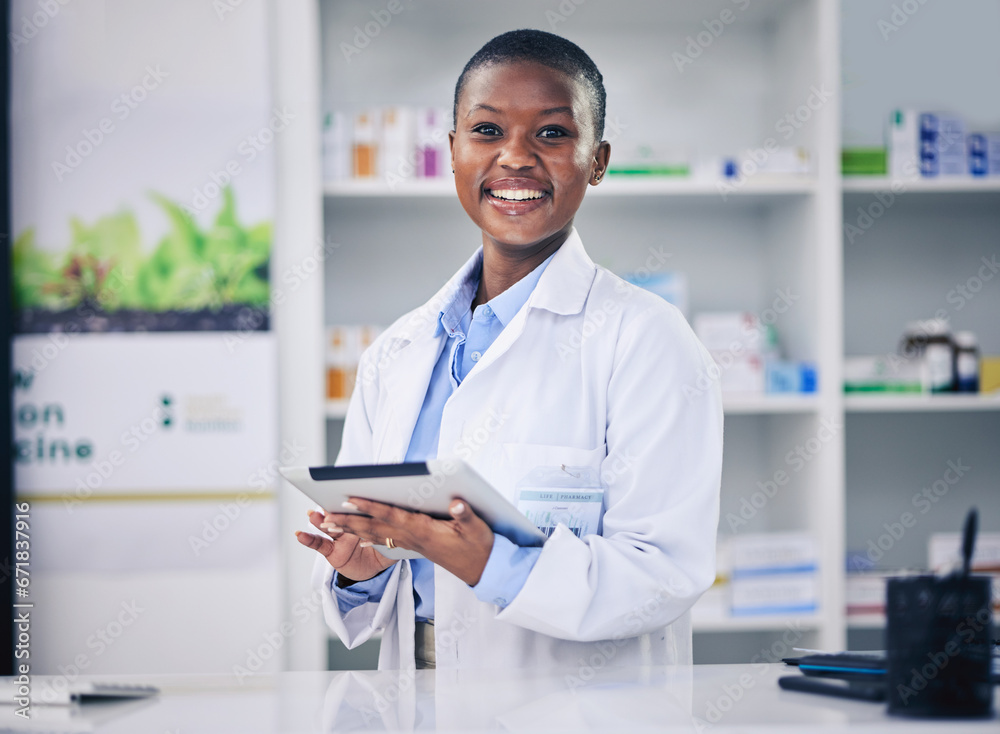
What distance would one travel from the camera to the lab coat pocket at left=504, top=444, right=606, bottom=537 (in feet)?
4.18

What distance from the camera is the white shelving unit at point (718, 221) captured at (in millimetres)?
2912

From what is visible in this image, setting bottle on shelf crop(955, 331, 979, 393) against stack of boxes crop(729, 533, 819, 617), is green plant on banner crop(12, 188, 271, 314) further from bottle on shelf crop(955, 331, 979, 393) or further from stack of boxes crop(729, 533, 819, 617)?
bottle on shelf crop(955, 331, 979, 393)

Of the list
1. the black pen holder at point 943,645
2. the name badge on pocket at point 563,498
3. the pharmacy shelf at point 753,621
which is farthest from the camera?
the pharmacy shelf at point 753,621

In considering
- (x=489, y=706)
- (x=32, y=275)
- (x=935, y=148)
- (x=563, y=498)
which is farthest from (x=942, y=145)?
(x=32, y=275)

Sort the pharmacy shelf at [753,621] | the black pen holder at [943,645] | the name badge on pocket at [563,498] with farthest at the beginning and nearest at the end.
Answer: the pharmacy shelf at [753,621] < the name badge on pocket at [563,498] < the black pen holder at [943,645]

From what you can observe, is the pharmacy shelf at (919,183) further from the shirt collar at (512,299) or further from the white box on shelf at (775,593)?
the shirt collar at (512,299)

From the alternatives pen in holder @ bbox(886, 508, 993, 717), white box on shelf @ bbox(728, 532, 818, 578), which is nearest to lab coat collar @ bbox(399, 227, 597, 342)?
pen in holder @ bbox(886, 508, 993, 717)

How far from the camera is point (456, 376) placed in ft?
4.87

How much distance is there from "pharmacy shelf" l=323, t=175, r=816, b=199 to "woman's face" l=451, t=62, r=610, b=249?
117 centimetres

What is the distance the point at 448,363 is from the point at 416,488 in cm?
51

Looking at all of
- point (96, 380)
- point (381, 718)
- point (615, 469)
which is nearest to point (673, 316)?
point (615, 469)

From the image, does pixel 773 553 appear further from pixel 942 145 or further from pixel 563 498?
pixel 563 498

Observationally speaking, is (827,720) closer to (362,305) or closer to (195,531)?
(195,531)

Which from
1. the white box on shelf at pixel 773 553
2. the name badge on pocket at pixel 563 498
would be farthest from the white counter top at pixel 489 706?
the white box on shelf at pixel 773 553
